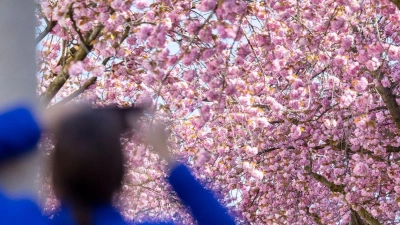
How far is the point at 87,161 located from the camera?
1544mm

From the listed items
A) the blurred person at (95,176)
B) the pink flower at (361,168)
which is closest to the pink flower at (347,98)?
the pink flower at (361,168)

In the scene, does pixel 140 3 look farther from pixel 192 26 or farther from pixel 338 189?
pixel 338 189

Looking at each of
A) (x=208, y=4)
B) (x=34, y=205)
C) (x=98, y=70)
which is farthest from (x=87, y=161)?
(x=98, y=70)

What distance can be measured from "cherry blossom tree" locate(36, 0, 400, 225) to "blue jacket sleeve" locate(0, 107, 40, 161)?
29 cm

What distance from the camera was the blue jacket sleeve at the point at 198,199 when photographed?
1.32 meters

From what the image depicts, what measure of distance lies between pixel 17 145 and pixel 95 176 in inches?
12.7

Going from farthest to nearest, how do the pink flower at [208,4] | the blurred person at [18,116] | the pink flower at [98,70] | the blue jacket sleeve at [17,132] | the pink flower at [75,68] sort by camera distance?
1. the pink flower at [98,70]
2. the pink flower at [75,68]
3. the pink flower at [208,4]
4. the blue jacket sleeve at [17,132]
5. the blurred person at [18,116]

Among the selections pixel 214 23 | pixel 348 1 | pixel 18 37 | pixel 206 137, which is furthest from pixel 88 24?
pixel 206 137

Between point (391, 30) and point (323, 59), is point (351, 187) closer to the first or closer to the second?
point (391, 30)

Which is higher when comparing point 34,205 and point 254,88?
point 34,205

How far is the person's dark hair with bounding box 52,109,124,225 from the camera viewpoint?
4.54ft

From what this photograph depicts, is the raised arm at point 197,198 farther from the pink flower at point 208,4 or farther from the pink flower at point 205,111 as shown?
the pink flower at point 205,111

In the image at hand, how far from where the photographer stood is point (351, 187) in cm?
695

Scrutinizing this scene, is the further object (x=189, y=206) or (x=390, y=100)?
(x=390, y=100)
